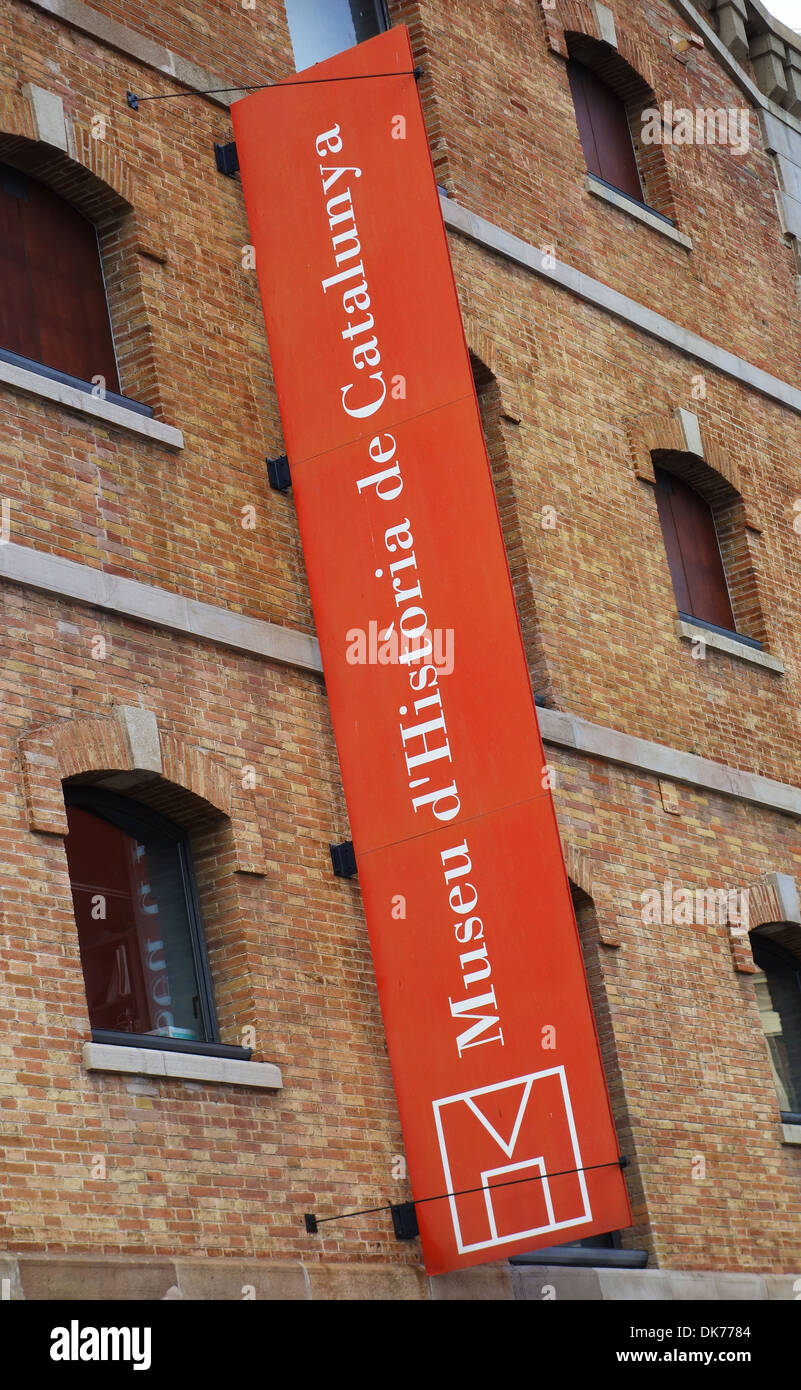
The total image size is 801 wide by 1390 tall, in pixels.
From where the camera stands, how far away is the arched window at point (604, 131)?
18.5m

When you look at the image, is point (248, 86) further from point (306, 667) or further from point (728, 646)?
point (728, 646)

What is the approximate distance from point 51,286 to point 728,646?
6851mm

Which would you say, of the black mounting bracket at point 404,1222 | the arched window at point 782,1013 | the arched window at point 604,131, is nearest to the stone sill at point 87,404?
the black mounting bracket at point 404,1222

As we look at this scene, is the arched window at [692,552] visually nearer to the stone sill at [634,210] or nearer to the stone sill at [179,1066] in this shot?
the stone sill at [634,210]

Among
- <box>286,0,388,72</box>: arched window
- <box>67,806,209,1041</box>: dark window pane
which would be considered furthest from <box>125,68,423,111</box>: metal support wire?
<box>67,806,209,1041</box>: dark window pane

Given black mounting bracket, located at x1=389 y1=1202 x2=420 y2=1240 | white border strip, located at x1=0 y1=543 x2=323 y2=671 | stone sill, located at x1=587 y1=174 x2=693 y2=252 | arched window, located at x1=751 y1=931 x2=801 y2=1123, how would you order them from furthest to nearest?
stone sill, located at x1=587 y1=174 x2=693 y2=252
arched window, located at x1=751 y1=931 x2=801 y2=1123
black mounting bracket, located at x1=389 y1=1202 x2=420 y2=1240
white border strip, located at x1=0 y1=543 x2=323 y2=671

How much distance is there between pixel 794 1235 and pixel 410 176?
799 centimetres

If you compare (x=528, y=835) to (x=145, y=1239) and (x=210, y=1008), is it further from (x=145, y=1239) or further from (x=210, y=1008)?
(x=145, y=1239)

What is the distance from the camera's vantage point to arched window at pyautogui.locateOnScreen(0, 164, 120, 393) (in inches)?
487

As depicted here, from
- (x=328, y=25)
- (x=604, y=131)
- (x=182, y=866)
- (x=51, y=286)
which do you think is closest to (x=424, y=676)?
(x=182, y=866)

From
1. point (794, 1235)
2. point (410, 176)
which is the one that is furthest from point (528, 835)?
point (794, 1235)

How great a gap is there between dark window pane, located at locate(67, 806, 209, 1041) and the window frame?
24 millimetres

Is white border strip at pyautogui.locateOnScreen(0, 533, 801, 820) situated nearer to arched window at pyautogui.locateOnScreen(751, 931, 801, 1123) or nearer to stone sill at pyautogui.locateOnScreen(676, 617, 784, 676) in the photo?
stone sill at pyautogui.locateOnScreen(676, 617, 784, 676)
